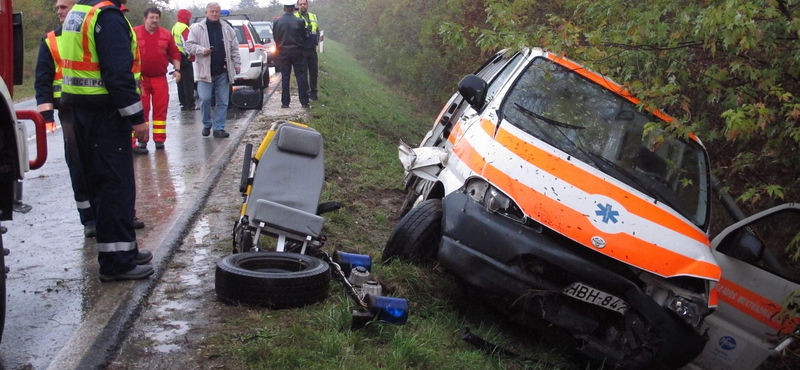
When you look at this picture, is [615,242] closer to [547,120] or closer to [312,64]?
[547,120]

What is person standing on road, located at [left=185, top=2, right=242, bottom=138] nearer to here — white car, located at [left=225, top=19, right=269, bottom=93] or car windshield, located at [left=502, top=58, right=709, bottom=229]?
white car, located at [left=225, top=19, right=269, bottom=93]

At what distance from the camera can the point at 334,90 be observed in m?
19.7

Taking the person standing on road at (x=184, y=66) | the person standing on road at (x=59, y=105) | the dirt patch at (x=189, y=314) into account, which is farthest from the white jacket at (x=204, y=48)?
the dirt patch at (x=189, y=314)

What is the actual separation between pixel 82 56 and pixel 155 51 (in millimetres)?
5357

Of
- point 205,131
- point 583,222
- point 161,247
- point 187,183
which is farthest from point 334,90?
point 583,222

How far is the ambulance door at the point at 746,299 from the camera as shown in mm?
5344

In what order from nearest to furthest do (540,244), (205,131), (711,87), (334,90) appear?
(540,244)
(711,87)
(205,131)
(334,90)

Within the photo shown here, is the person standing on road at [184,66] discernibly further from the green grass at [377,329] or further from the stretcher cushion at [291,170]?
the stretcher cushion at [291,170]

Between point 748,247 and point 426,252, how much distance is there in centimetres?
216

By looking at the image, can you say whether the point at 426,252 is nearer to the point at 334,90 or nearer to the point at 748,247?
the point at 748,247

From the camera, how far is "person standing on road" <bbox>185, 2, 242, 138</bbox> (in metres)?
11.2

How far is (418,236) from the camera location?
5730 millimetres

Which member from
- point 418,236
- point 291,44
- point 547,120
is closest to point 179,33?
point 291,44

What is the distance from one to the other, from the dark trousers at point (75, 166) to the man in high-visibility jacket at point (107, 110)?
266mm
